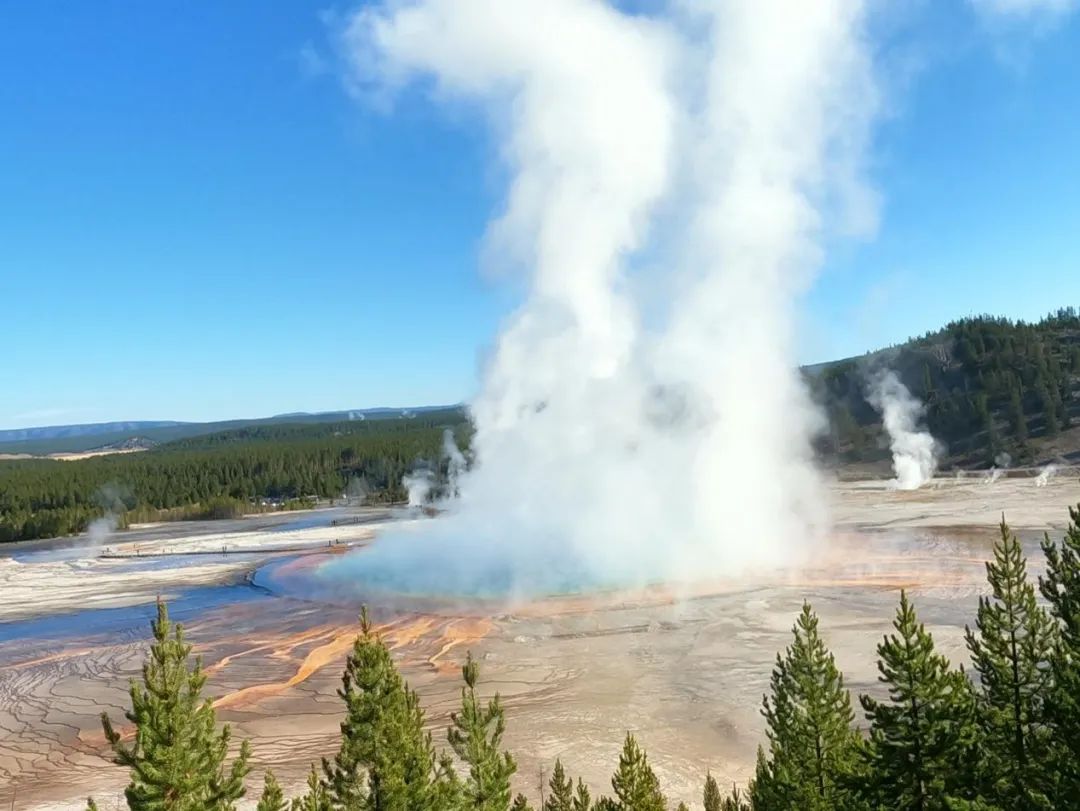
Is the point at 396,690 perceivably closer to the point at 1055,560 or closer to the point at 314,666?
the point at 1055,560

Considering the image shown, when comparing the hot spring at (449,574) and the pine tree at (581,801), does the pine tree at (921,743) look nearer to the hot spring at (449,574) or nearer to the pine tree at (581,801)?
the pine tree at (581,801)

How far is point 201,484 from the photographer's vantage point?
127250 millimetres

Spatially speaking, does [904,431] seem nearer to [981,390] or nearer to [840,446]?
[840,446]

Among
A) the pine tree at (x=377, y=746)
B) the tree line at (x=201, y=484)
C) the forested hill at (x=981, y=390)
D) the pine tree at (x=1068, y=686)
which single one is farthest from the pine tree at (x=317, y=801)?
the tree line at (x=201, y=484)

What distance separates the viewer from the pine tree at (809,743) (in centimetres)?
1280

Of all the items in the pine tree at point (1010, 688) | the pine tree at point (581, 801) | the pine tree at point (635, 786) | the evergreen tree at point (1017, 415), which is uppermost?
the evergreen tree at point (1017, 415)

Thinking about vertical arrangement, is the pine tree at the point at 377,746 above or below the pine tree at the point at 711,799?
above

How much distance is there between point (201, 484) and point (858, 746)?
421ft

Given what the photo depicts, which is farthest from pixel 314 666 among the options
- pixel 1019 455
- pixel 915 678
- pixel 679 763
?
pixel 1019 455

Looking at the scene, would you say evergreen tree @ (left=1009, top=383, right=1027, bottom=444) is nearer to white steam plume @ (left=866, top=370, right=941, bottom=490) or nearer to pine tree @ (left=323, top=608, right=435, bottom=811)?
white steam plume @ (left=866, top=370, right=941, bottom=490)

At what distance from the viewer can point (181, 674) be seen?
9617 mm

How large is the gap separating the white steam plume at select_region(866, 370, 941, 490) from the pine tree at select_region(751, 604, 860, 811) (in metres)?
77.2

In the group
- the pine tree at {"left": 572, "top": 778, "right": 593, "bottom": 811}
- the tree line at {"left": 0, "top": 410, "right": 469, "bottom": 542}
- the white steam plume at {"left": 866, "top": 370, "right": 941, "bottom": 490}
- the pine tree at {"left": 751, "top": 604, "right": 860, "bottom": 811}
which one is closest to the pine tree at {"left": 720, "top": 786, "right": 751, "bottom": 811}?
the pine tree at {"left": 751, "top": 604, "right": 860, "bottom": 811}

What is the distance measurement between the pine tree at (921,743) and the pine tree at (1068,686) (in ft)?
3.35
